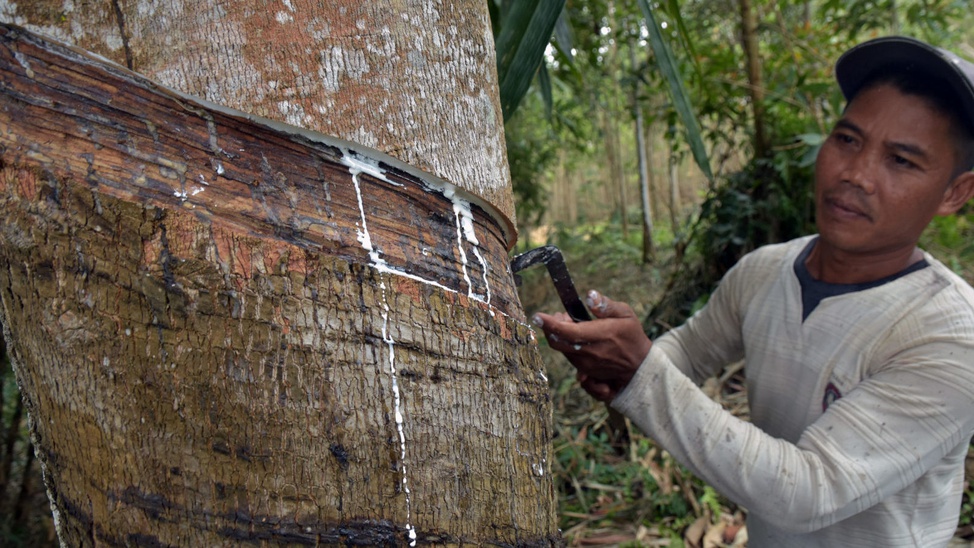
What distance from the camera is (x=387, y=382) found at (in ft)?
1.52

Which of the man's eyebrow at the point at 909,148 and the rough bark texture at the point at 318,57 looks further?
the man's eyebrow at the point at 909,148

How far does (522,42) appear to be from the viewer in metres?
0.93

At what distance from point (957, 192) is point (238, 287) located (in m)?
1.49

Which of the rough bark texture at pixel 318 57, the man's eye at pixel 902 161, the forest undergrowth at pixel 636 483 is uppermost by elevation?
the man's eye at pixel 902 161

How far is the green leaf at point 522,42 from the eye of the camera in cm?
91

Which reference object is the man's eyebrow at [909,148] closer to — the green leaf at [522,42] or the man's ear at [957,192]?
the man's ear at [957,192]

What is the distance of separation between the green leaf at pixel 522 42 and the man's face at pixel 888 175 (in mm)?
784

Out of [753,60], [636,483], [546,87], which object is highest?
[753,60]

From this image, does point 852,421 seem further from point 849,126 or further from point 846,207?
point 849,126

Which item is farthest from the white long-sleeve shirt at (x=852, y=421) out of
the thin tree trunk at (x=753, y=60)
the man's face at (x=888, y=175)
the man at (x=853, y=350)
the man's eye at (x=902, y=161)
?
the thin tree trunk at (x=753, y=60)

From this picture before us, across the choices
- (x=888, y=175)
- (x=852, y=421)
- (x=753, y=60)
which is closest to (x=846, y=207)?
(x=888, y=175)

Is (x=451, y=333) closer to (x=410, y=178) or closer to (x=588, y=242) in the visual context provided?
(x=410, y=178)

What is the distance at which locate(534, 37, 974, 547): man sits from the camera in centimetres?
106

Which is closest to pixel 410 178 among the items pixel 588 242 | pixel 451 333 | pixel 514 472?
pixel 451 333
